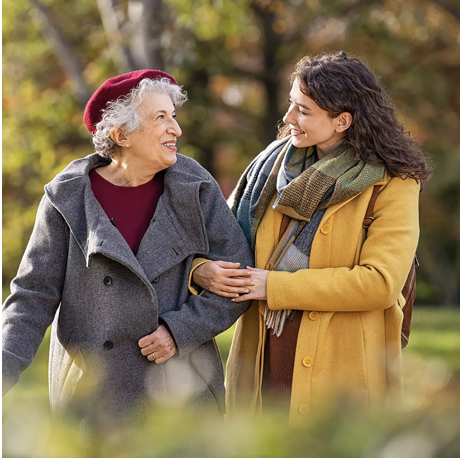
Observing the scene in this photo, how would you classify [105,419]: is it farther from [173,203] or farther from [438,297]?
[438,297]

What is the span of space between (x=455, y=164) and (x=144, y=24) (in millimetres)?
7789

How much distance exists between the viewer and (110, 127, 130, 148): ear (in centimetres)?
300

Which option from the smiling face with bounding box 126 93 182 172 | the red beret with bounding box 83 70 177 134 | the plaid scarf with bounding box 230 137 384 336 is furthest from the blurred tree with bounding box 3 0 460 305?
the smiling face with bounding box 126 93 182 172

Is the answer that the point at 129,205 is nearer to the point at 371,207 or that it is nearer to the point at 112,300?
the point at 112,300

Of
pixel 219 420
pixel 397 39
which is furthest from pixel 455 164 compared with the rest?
pixel 219 420

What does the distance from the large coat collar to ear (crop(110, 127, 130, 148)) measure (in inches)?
6.9

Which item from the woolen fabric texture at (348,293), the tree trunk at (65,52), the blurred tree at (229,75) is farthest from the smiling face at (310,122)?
the tree trunk at (65,52)

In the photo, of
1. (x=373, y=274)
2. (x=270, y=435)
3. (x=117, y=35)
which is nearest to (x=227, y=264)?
(x=373, y=274)

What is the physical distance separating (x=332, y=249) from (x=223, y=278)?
442 mm

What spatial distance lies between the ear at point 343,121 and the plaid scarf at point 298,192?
0.30ft

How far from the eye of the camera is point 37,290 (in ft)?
9.63

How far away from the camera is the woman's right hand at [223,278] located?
3.02 meters

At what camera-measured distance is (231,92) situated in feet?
54.6

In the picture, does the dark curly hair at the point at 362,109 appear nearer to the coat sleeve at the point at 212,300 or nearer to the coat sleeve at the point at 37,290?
the coat sleeve at the point at 212,300
